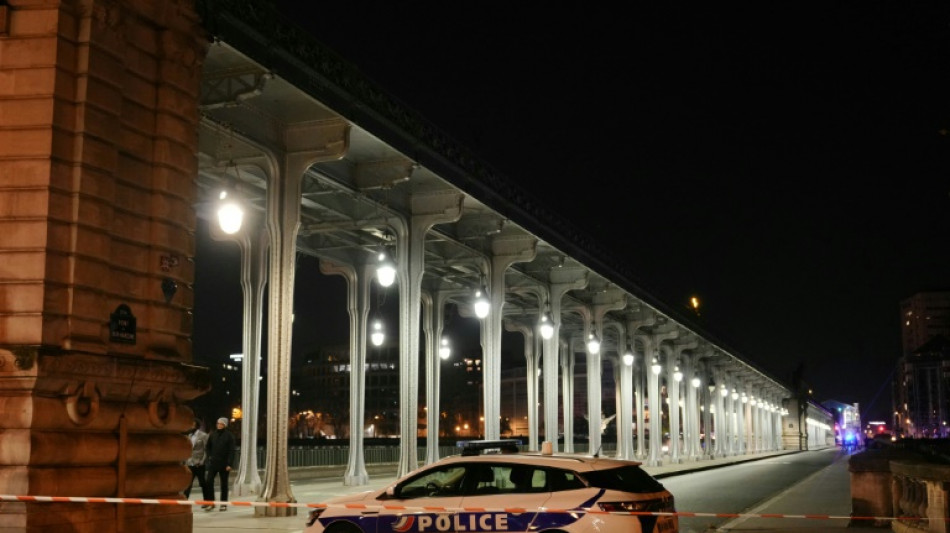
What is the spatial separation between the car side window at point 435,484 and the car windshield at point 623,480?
151 cm

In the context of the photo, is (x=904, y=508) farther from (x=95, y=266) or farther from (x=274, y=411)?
(x=95, y=266)

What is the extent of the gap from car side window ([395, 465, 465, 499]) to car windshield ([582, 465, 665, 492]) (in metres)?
1.51

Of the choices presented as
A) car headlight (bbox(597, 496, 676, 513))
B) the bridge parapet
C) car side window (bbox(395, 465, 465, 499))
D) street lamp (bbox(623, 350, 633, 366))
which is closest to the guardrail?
street lamp (bbox(623, 350, 633, 366))

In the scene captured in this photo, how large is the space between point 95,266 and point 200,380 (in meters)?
2.26

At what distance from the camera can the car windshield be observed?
11.2 metres

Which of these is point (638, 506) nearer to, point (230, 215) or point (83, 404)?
point (83, 404)

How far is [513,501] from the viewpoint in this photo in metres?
11.4

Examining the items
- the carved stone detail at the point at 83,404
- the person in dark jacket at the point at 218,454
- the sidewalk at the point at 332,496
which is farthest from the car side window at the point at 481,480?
the person in dark jacket at the point at 218,454

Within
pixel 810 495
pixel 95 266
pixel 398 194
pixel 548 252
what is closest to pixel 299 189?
pixel 398 194

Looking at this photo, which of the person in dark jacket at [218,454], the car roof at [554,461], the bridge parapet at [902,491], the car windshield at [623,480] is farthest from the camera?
the person in dark jacket at [218,454]

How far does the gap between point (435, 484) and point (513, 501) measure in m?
1.05

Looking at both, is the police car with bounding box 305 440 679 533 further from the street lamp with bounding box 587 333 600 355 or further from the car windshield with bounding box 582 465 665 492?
the street lamp with bounding box 587 333 600 355

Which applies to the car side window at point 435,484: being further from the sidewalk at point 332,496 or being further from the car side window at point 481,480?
the sidewalk at point 332,496

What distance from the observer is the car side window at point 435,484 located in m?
11.9
